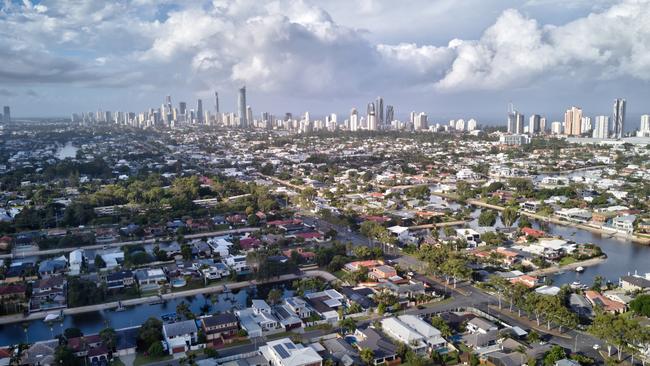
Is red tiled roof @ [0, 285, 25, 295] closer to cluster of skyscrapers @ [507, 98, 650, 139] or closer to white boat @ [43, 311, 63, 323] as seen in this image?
white boat @ [43, 311, 63, 323]

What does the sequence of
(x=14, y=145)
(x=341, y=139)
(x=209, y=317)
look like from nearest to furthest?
(x=209, y=317) → (x=14, y=145) → (x=341, y=139)

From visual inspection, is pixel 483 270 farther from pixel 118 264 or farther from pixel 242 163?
pixel 242 163

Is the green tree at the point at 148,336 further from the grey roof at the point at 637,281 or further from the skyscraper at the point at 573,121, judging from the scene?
the skyscraper at the point at 573,121

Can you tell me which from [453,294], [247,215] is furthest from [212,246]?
[453,294]

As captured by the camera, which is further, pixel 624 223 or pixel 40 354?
pixel 624 223

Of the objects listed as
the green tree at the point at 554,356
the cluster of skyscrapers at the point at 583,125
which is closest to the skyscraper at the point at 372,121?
the cluster of skyscrapers at the point at 583,125

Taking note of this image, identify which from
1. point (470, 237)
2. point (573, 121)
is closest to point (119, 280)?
point (470, 237)

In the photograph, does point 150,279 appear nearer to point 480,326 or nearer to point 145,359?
point 145,359

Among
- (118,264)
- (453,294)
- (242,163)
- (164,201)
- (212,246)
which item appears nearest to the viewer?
(453,294)
